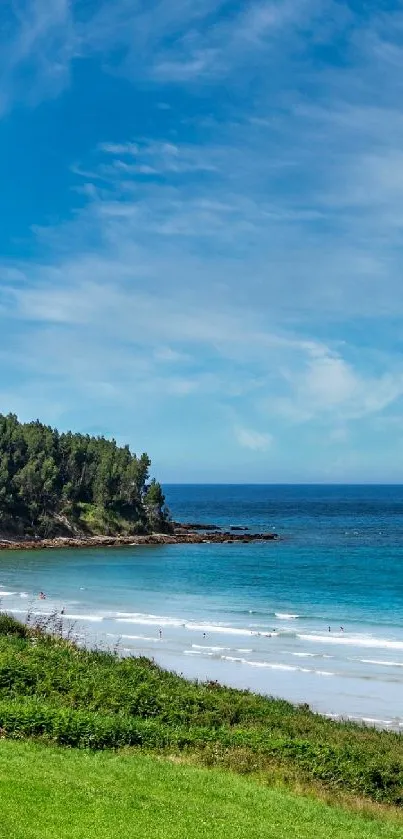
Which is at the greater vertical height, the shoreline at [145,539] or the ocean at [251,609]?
the shoreline at [145,539]

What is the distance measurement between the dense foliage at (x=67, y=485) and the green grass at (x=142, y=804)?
84264 mm

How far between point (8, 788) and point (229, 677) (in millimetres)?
20776

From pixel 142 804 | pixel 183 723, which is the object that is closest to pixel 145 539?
pixel 183 723

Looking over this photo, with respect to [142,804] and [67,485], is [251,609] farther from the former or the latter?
[67,485]

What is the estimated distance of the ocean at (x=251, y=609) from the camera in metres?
32.5

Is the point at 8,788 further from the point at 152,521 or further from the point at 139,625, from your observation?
the point at 152,521

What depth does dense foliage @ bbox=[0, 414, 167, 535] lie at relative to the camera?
332ft

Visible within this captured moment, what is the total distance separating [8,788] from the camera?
1255 cm

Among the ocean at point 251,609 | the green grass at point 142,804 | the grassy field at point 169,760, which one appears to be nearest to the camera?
the green grass at point 142,804

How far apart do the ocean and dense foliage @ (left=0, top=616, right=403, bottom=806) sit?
5740mm

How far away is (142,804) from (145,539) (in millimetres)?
90913

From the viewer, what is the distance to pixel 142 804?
13.0m

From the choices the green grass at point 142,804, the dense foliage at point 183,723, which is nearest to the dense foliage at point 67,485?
the dense foliage at point 183,723

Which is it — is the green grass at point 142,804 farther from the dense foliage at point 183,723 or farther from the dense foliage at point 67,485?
the dense foliage at point 67,485
